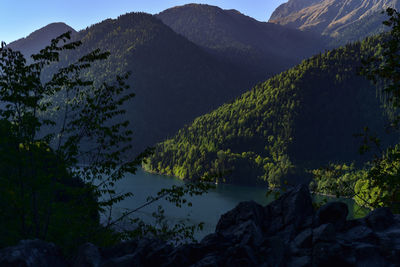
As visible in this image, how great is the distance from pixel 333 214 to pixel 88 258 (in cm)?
945

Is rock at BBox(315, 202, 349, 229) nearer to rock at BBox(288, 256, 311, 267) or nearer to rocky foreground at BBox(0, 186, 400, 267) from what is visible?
rocky foreground at BBox(0, 186, 400, 267)

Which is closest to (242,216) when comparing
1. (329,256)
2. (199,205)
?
(329,256)

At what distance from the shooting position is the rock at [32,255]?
11.0 m

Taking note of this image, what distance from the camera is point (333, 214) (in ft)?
47.9

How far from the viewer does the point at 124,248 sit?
14234 mm

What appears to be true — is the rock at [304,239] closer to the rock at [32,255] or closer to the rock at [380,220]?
the rock at [380,220]

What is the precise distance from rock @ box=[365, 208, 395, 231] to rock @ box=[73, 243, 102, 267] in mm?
10266

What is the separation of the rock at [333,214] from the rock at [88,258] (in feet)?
28.0

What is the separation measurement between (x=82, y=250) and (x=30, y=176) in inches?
200

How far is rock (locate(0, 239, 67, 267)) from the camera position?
11.0m

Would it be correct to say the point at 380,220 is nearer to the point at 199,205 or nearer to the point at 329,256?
the point at 329,256

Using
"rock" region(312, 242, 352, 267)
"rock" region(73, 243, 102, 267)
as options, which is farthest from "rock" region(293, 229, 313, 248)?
"rock" region(73, 243, 102, 267)

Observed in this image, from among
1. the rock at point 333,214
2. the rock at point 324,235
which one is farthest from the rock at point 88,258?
the rock at point 333,214

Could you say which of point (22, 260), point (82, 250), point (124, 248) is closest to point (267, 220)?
point (124, 248)
